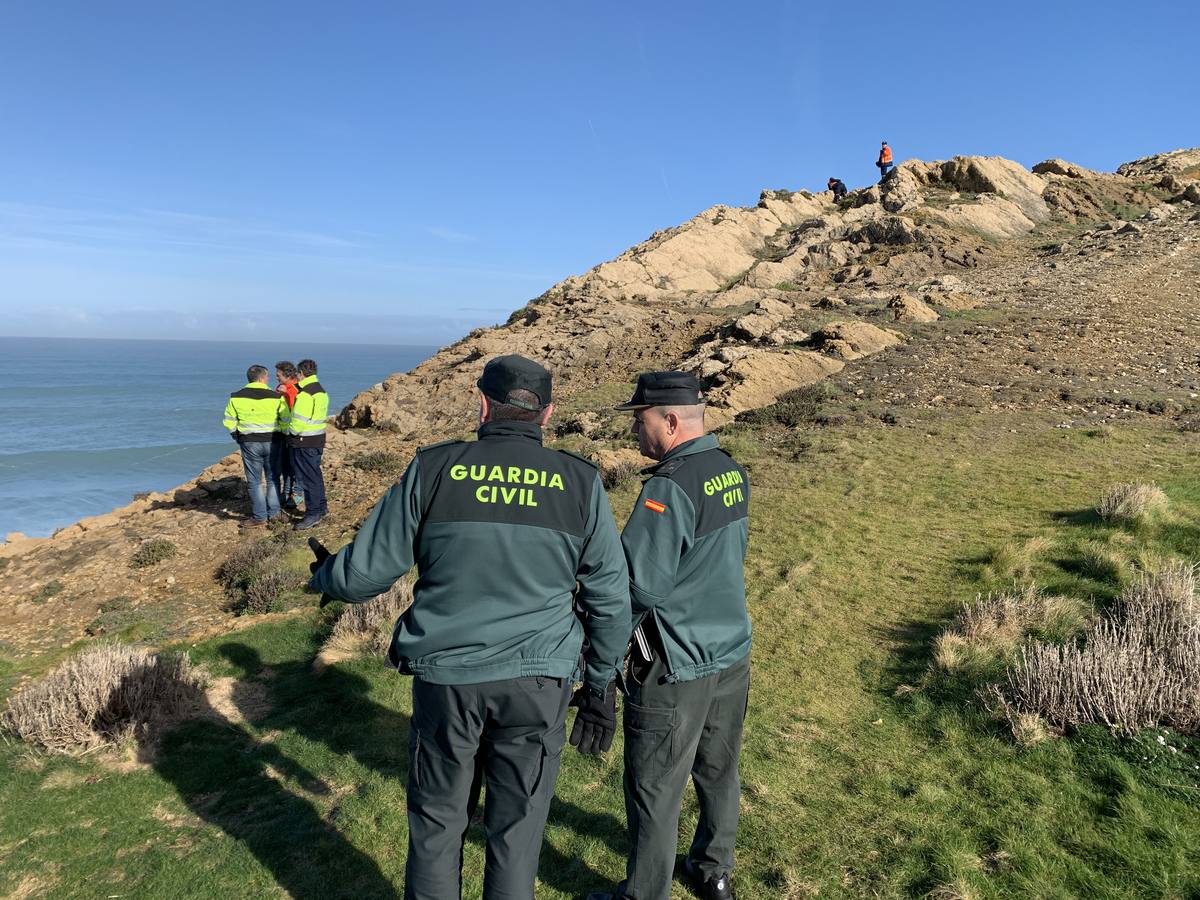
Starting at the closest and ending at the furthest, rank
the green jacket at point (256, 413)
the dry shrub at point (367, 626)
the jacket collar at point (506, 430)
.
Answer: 1. the jacket collar at point (506, 430)
2. the dry shrub at point (367, 626)
3. the green jacket at point (256, 413)

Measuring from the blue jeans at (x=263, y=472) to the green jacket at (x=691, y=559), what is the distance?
29.7ft

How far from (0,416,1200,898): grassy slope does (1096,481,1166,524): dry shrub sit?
0.26 meters

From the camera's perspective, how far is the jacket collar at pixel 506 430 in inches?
108

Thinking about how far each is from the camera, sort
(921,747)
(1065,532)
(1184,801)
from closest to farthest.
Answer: (1184,801) < (921,747) < (1065,532)

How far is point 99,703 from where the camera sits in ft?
16.3

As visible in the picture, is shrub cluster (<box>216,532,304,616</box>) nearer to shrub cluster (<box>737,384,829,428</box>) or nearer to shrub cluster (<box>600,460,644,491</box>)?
shrub cluster (<box>600,460,644,491</box>)

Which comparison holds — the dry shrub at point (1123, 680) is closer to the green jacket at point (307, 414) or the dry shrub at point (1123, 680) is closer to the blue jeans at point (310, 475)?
the green jacket at point (307, 414)

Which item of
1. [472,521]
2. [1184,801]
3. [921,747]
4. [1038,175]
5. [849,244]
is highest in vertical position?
[1038,175]

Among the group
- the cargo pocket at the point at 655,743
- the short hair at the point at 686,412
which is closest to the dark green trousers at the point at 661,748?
the cargo pocket at the point at 655,743

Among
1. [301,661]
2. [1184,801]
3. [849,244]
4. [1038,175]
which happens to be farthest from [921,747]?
[1038,175]

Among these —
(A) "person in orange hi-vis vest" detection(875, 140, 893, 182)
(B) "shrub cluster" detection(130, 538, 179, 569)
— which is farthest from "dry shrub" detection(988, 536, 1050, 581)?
(A) "person in orange hi-vis vest" detection(875, 140, 893, 182)

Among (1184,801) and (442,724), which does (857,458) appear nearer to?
(1184,801)

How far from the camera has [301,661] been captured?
21.2 feet

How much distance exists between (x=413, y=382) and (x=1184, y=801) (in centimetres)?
1955
